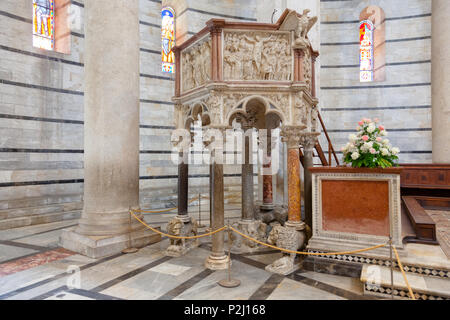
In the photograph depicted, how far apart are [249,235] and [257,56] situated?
129 inches

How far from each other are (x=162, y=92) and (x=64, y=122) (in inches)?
129

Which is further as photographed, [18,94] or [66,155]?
[66,155]

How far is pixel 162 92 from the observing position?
10352mm

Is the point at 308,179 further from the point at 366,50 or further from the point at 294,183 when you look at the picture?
the point at 366,50

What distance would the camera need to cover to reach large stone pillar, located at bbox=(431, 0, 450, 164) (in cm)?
919

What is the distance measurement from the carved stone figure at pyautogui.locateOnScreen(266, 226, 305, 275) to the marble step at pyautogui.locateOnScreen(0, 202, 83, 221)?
6.22 metres

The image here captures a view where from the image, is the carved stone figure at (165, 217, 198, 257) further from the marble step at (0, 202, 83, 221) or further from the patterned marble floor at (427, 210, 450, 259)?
the marble step at (0, 202, 83, 221)

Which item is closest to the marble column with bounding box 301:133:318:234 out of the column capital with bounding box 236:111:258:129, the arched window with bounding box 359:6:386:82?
the column capital with bounding box 236:111:258:129

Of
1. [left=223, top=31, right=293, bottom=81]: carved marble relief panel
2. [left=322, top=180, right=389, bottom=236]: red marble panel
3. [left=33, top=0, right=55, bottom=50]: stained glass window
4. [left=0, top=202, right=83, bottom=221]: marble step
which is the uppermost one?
[left=33, top=0, right=55, bottom=50]: stained glass window

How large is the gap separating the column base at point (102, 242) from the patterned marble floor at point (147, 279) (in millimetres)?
150

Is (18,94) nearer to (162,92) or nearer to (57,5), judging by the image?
(57,5)

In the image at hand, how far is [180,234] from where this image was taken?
5371 mm
